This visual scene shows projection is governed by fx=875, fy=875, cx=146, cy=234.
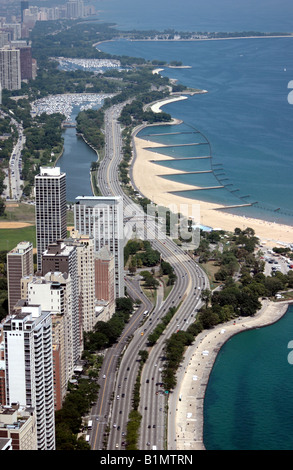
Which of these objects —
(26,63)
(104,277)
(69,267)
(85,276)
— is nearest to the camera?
(69,267)

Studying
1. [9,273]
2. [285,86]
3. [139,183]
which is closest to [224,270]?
[9,273]

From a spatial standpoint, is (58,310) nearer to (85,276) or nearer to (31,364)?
(85,276)

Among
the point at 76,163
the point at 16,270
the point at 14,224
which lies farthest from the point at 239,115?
the point at 16,270

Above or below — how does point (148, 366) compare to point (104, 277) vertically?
below

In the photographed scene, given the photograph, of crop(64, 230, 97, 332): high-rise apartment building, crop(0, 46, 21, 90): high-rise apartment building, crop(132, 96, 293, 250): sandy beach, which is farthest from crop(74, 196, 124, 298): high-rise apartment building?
crop(0, 46, 21, 90): high-rise apartment building

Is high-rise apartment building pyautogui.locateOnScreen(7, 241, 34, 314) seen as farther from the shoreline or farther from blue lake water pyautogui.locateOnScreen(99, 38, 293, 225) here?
blue lake water pyautogui.locateOnScreen(99, 38, 293, 225)

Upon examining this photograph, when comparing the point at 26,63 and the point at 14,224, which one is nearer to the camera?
the point at 14,224
